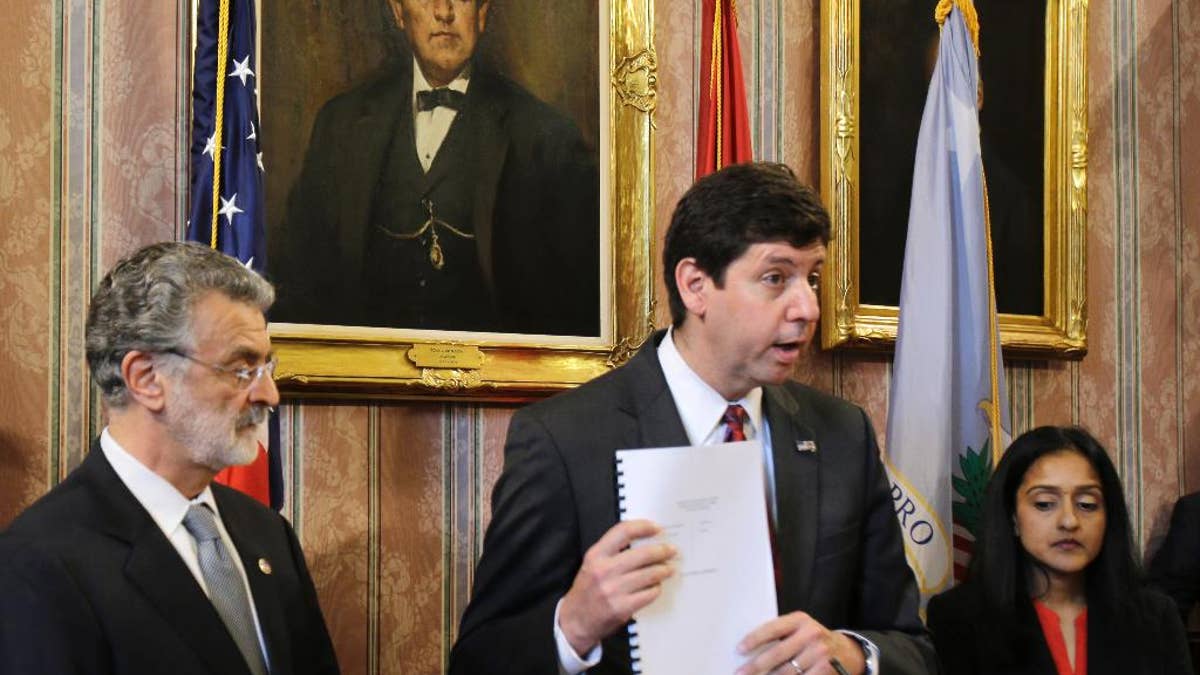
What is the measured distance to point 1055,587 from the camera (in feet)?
12.8

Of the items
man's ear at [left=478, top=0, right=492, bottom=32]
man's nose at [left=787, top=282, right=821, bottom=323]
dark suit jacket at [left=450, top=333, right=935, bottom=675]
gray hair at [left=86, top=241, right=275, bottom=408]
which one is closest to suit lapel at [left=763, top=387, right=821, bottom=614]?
dark suit jacket at [left=450, top=333, right=935, bottom=675]

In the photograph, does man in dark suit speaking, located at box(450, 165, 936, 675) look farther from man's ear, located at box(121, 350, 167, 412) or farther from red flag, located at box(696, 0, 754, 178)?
red flag, located at box(696, 0, 754, 178)

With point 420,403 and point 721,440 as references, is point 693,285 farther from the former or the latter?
point 420,403

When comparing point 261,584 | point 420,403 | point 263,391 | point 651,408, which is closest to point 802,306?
point 651,408

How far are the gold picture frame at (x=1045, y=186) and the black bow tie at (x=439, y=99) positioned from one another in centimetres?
134

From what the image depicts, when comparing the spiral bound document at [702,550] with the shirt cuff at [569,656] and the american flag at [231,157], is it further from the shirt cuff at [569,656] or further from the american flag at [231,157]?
the american flag at [231,157]

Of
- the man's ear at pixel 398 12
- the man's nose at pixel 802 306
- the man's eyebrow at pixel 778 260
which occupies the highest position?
the man's ear at pixel 398 12

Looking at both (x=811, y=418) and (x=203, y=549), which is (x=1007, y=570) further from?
(x=203, y=549)

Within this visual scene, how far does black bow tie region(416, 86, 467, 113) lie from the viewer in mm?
3959

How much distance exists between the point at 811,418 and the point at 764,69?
2.16 m

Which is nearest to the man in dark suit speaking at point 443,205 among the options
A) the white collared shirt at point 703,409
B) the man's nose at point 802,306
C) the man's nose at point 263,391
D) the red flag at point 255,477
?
the red flag at point 255,477

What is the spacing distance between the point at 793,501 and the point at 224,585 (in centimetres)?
108

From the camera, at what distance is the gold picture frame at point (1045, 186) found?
4.57 m

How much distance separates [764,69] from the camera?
4566mm
